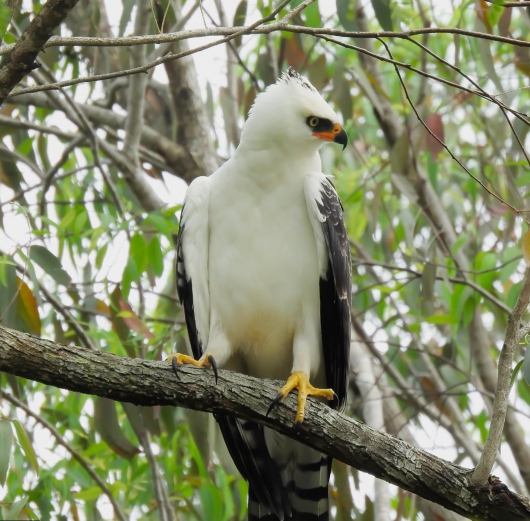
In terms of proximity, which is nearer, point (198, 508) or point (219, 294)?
point (219, 294)

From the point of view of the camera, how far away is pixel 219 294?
3793 millimetres

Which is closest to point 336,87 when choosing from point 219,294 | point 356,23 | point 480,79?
point 356,23

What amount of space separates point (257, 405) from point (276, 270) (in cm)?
87

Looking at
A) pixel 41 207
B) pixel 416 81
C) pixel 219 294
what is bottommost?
pixel 219 294

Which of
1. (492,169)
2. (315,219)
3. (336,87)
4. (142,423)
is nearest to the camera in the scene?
(315,219)

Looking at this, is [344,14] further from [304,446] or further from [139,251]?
[304,446]

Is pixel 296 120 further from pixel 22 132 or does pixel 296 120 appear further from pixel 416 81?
pixel 416 81

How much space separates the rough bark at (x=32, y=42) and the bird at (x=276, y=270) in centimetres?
150

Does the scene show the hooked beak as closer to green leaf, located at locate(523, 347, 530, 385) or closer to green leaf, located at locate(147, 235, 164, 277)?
green leaf, located at locate(147, 235, 164, 277)

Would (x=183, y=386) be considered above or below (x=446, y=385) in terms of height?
below

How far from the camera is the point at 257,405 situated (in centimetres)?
297

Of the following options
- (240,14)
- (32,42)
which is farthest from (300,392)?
(240,14)

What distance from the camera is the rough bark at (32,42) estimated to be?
2.30 m

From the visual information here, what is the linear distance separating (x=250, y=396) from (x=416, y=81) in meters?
5.25
